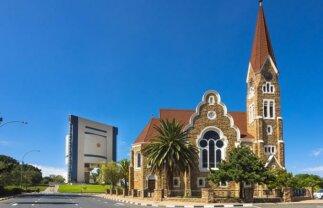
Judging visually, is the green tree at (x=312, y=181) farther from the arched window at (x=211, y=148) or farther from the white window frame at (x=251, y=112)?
the arched window at (x=211, y=148)

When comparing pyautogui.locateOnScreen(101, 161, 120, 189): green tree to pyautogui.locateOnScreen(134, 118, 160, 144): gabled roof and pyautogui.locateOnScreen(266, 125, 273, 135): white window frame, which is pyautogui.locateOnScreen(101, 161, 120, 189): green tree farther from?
pyautogui.locateOnScreen(266, 125, 273, 135): white window frame

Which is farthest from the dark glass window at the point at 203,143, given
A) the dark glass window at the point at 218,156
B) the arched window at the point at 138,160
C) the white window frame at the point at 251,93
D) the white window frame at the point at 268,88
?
the white window frame at the point at 268,88

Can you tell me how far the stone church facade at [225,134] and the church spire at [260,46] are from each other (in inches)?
5.2

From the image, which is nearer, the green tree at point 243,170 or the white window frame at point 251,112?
the green tree at point 243,170

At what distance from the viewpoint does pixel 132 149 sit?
210 feet

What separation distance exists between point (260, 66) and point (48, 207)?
37.0 m

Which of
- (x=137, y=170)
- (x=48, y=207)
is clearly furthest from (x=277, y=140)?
(x=48, y=207)

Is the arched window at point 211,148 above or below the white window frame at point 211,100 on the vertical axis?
below

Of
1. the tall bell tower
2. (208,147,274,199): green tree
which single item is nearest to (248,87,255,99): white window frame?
the tall bell tower

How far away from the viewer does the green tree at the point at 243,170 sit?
43.4 m

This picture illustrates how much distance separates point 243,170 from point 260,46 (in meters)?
24.5

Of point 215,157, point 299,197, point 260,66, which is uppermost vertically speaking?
point 260,66

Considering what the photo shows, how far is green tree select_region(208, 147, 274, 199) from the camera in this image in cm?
4344

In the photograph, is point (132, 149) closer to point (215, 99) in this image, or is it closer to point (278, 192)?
point (215, 99)
